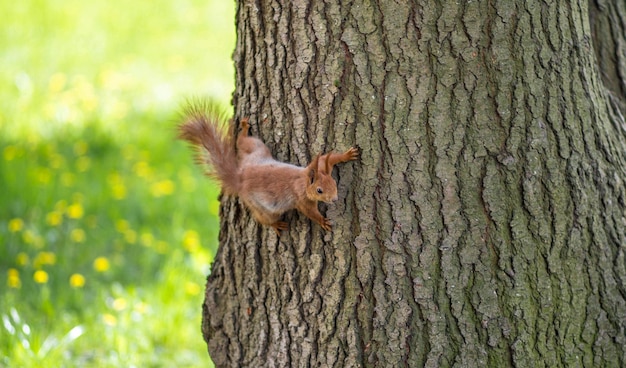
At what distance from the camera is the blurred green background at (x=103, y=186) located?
4156 mm

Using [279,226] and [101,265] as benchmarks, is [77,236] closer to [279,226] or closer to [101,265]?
[101,265]

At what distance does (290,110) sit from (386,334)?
0.82 m

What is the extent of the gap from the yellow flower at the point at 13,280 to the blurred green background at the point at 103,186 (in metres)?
0.01

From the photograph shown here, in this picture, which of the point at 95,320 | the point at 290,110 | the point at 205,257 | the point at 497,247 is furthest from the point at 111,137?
the point at 497,247

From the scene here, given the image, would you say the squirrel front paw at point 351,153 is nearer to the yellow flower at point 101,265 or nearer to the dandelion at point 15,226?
the yellow flower at point 101,265

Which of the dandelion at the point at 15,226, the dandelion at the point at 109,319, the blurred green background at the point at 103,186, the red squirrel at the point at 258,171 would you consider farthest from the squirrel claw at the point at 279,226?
the dandelion at the point at 15,226

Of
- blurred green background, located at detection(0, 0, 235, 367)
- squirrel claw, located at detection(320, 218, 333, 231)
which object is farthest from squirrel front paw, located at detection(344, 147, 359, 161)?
blurred green background, located at detection(0, 0, 235, 367)

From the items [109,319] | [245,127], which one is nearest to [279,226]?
Answer: [245,127]

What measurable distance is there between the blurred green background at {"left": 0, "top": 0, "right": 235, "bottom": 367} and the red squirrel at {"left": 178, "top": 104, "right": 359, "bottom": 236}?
1.00 feet

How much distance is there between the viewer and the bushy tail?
303 cm

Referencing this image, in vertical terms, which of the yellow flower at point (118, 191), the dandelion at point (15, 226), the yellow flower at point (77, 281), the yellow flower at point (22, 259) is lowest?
the yellow flower at point (77, 281)

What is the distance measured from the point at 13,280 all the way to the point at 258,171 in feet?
7.12

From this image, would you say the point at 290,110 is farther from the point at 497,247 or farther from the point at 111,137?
the point at 111,137

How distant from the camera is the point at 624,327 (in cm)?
286
